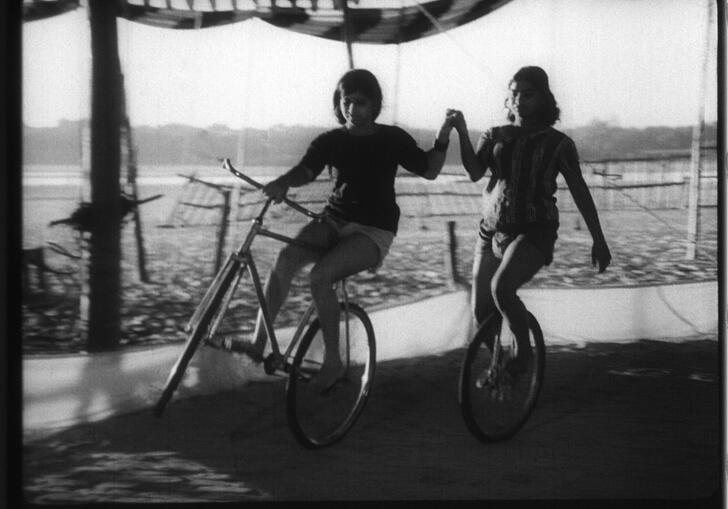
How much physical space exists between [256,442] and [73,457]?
82cm

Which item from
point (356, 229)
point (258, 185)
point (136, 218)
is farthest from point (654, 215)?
point (136, 218)

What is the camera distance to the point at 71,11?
4699mm

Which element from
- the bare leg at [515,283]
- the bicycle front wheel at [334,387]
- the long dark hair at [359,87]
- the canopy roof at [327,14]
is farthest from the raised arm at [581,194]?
the bicycle front wheel at [334,387]

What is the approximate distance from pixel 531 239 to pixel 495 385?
2.24ft

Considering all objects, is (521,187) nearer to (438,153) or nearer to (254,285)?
(438,153)

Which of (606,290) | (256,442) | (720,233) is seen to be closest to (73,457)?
(256,442)

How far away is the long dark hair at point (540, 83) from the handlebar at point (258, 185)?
99cm

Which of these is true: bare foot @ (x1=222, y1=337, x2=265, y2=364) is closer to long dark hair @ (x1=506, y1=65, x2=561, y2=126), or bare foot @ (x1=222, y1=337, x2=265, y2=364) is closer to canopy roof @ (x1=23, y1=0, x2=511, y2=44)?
canopy roof @ (x1=23, y1=0, x2=511, y2=44)

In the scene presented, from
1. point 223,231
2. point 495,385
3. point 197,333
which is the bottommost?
point 495,385

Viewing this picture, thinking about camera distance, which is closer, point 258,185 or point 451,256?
point 258,185

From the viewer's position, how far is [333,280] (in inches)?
181

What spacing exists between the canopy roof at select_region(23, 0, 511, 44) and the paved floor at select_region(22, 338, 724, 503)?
1.50m

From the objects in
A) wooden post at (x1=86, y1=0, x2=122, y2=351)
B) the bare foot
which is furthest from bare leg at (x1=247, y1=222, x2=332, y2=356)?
wooden post at (x1=86, y1=0, x2=122, y2=351)

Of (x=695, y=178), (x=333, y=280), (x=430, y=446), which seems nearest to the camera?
(x=333, y=280)
